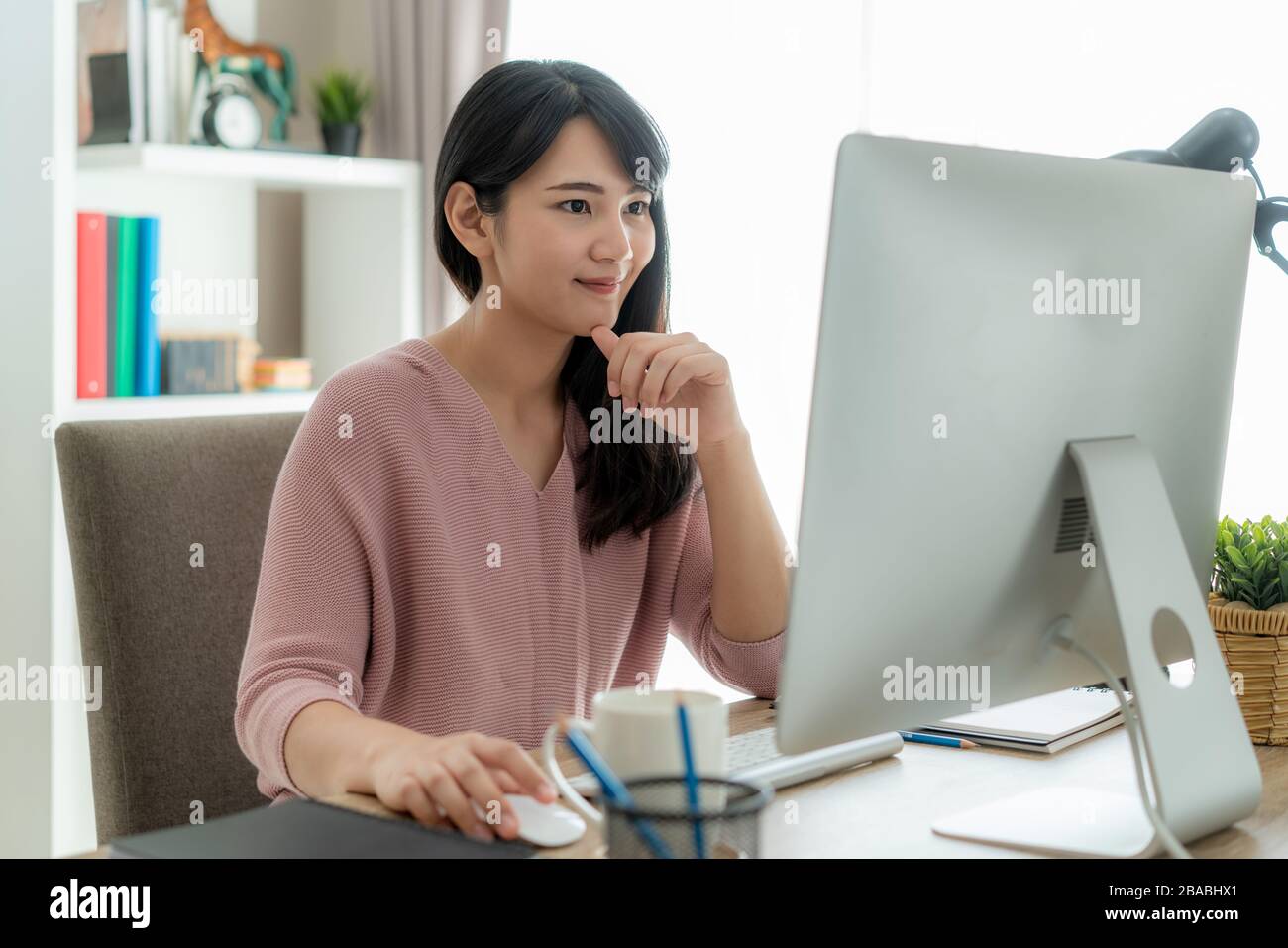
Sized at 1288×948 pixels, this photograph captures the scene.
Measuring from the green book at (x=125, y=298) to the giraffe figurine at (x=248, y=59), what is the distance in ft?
1.27

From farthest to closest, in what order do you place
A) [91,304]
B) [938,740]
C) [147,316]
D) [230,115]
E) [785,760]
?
1. [230,115]
2. [147,316]
3. [91,304]
4. [938,740]
5. [785,760]

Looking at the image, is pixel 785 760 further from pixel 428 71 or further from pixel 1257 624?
pixel 428 71

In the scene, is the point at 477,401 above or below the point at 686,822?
above

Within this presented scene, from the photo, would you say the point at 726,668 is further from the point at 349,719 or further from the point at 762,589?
the point at 349,719

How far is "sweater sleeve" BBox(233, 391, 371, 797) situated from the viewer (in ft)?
3.67

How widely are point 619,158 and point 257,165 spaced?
1459 millimetres

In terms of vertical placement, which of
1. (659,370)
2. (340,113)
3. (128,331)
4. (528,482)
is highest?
(340,113)

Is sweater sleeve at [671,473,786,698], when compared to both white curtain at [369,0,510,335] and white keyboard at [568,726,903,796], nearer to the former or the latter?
white keyboard at [568,726,903,796]

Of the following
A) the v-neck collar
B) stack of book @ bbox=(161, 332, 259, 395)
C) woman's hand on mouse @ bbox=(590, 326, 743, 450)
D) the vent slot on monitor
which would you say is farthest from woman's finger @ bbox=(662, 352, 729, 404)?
stack of book @ bbox=(161, 332, 259, 395)

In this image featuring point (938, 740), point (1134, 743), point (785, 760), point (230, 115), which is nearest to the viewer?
point (1134, 743)

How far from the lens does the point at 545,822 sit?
0.90m

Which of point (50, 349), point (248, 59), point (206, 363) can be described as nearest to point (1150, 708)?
point (50, 349)

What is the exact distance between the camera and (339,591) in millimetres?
1240
